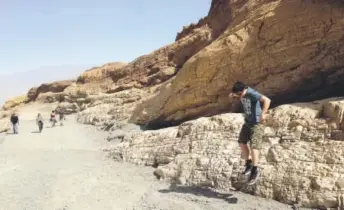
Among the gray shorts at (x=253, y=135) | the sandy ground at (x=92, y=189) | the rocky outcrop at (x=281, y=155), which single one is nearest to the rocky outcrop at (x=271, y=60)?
the rocky outcrop at (x=281, y=155)

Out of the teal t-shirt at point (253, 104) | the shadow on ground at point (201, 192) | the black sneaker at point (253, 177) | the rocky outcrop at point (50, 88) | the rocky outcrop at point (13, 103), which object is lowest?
the shadow on ground at point (201, 192)

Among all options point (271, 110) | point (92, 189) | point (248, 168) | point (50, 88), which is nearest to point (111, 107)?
point (92, 189)

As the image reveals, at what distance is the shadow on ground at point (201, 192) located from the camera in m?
8.31

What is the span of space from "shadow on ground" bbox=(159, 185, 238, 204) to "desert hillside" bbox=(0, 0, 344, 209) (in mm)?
264

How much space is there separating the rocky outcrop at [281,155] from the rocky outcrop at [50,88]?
4840cm

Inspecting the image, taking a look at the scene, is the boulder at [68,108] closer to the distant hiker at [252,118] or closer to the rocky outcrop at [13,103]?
the rocky outcrop at [13,103]

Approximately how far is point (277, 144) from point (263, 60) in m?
5.45

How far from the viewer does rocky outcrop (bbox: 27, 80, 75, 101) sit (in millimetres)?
57625

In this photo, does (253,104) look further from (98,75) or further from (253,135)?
(98,75)

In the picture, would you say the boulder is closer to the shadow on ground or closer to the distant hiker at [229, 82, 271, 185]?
the shadow on ground

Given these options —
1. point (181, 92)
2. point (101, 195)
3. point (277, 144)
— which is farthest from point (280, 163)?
point (181, 92)

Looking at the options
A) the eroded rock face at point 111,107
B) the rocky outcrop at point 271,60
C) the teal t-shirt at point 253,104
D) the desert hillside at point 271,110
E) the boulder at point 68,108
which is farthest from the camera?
the boulder at point 68,108

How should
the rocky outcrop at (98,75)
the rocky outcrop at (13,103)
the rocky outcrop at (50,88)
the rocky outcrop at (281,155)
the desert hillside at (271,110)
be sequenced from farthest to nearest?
the rocky outcrop at (13,103), the rocky outcrop at (50,88), the rocky outcrop at (98,75), the desert hillside at (271,110), the rocky outcrop at (281,155)

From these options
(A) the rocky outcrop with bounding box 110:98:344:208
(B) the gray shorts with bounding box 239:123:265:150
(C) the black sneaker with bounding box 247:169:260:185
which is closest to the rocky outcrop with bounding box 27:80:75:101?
(A) the rocky outcrop with bounding box 110:98:344:208
